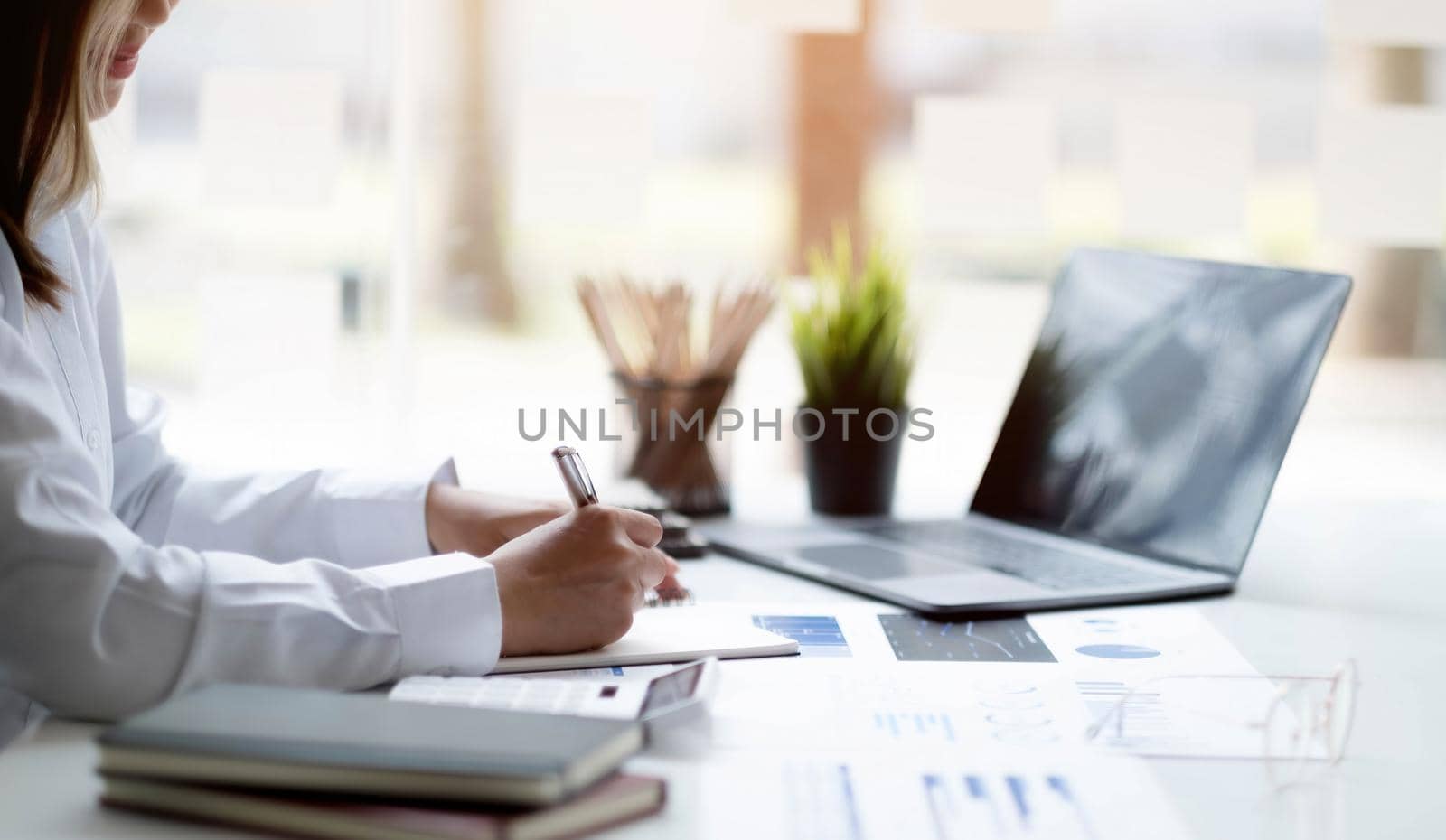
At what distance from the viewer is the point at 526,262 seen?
5.92ft

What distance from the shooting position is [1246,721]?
88 cm

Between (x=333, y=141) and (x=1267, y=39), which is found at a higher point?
(x=1267, y=39)

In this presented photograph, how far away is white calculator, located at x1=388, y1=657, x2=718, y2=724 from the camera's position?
83 centimetres

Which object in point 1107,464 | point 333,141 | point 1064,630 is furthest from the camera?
point 333,141

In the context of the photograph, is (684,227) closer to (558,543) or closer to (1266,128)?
(1266,128)

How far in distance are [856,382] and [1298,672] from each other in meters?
0.59

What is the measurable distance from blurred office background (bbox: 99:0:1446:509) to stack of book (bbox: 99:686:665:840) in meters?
1.02

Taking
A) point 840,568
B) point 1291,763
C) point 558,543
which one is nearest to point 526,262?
point 840,568

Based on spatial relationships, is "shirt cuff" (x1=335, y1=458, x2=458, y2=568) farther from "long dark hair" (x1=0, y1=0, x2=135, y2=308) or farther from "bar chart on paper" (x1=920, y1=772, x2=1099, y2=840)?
"bar chart on paper" (x1=920, y1=772, x2=1099, y2=840)

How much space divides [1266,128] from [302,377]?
120 centimetres

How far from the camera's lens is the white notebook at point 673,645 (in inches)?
38.2

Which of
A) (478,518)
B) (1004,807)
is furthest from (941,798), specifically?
(478,518)

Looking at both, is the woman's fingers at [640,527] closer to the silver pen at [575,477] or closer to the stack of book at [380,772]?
the silver pen at [575,477]

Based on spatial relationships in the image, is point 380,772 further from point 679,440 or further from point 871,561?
point 679,440
